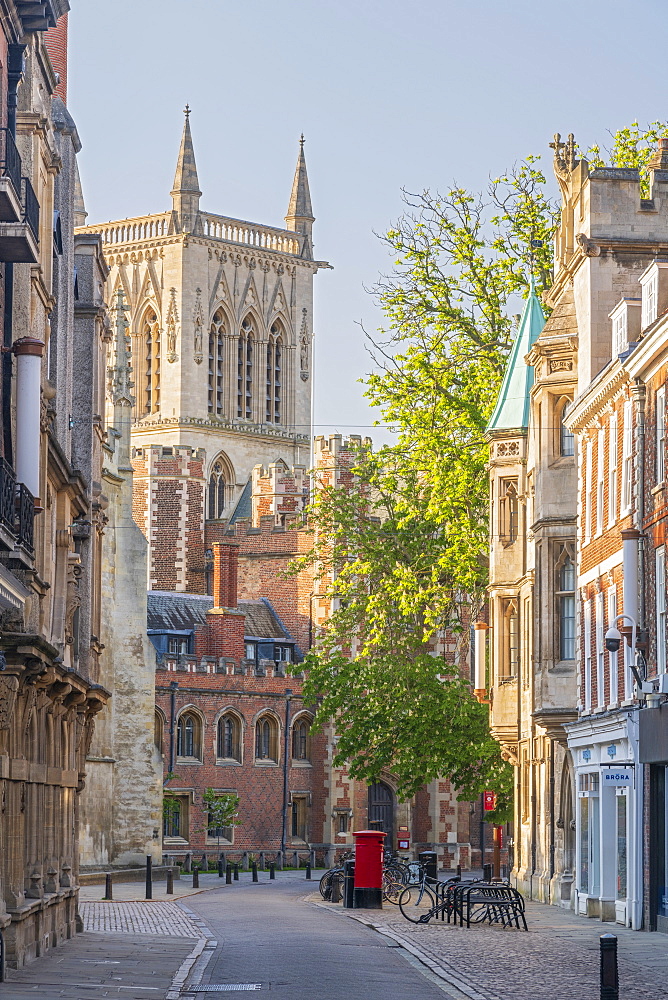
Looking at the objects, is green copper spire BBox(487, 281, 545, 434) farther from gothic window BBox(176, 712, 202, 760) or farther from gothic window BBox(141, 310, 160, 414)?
gothic window BBox(141, 310, 160, 414)

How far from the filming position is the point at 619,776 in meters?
28.6

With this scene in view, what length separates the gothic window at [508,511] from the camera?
40.8 metres

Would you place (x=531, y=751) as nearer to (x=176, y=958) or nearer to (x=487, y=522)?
(x=487, y=522)

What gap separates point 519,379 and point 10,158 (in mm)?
20698

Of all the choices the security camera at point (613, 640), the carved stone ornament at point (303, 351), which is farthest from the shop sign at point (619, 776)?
the carved stone ornament at point (303, 351)

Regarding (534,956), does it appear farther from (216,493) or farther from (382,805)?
(216,493)

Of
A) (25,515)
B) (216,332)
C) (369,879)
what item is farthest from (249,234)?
(25,515)

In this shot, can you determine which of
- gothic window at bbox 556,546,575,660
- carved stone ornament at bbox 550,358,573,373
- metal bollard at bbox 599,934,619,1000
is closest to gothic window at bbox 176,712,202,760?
gothic window at bbox 556,546,575,660

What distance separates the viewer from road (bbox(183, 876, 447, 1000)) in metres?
19.4

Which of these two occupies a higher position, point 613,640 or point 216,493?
point 216,493

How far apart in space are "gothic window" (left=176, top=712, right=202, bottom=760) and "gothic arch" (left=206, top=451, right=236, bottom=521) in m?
31.4

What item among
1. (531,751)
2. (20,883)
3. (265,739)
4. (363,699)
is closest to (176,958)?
(20,883)

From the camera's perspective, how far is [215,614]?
7538 centimetres

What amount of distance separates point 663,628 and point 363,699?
16.9 metres
